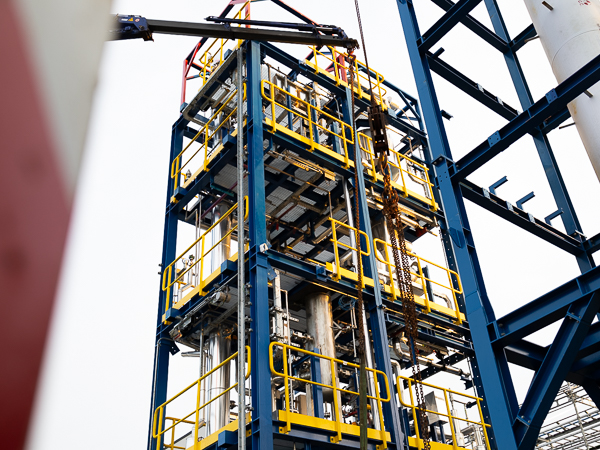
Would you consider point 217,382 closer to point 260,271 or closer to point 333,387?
point 260,271

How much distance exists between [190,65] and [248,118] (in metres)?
6.04

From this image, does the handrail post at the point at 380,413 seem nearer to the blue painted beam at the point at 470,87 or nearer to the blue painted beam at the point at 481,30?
the blue painted beam at the point at 470,87

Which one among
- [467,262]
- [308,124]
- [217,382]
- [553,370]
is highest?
[308,124]

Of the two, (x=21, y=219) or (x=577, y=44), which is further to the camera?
(x=577, y=44)

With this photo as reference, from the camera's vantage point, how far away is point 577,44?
1048 cm

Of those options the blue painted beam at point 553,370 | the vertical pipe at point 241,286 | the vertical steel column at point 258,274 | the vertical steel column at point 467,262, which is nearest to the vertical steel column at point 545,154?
the vertical steel column at point 467,262

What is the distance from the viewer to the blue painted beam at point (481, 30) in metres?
12.0

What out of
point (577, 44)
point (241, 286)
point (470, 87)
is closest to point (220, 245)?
point (241, 286)

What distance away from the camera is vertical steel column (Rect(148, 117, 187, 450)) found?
13484mm

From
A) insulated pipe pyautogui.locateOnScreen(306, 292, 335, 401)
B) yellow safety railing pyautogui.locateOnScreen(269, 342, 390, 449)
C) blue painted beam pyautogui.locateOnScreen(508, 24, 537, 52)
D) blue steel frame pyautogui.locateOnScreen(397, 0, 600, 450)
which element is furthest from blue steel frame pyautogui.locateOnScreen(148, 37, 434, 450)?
blue painted beam pyautogui.locateOnScreen(508, 24, 537, 52)

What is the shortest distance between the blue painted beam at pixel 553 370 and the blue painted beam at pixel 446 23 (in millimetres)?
5627

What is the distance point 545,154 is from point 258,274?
22.5 ft

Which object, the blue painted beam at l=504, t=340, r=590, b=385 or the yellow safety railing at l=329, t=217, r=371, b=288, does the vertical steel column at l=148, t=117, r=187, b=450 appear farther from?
the blue painted beam at l=504, t=340, r=590, b=385

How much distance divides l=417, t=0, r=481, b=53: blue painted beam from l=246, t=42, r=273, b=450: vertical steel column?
451cm
